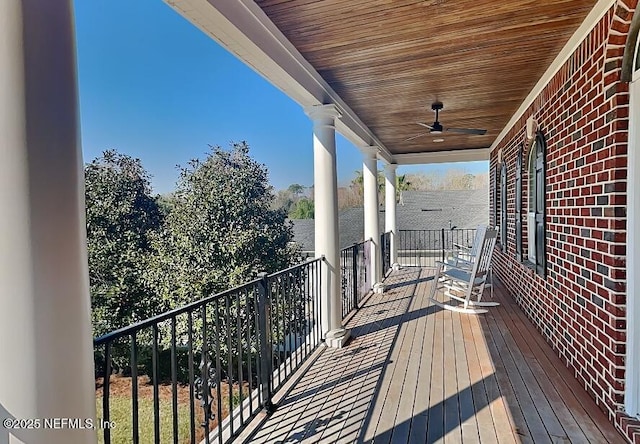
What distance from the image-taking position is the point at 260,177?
8.30 meters

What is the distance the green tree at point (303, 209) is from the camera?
13.4 m

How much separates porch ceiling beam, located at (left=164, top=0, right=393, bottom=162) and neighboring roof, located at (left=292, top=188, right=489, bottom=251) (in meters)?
9.66

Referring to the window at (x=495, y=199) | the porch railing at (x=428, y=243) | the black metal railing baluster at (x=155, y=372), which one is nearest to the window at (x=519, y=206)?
the window at (x=495, y=199)

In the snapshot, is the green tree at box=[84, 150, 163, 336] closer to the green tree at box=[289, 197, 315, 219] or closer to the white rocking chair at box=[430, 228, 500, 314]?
the green tree at box=[289, 197, 315, 219]

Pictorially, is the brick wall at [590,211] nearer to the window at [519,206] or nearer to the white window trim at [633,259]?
the white window trim at [633,259]

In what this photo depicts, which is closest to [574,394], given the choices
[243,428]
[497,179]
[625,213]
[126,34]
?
[625,213]

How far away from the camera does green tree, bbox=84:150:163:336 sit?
8.16m

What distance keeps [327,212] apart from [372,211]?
2769 millimetres

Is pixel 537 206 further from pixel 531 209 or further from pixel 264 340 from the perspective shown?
pixel 264 340

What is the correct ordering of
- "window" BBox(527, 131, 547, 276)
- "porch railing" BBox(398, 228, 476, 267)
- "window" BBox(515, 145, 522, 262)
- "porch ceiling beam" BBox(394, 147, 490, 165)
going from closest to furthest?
1. "window" BBox(527, 131, 547, 276)
2. "window" BBox(515, 145, 522, 262)
3. "porch ceiling beam" BBox(394, 147, 490, 165)
4. "porch railing" BBox(398, 228, 476, 267)

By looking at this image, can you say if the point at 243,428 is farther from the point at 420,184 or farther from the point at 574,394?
the point at 420,184

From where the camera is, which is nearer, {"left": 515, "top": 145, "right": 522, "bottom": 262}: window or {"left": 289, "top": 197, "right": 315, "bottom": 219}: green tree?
{"left": 515, "top": 145, "right": 522, "bottom": 262}: window

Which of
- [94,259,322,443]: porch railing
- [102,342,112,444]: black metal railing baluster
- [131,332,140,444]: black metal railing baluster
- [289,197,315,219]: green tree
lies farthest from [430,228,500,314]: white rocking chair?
[289,197,315,219]: green tree

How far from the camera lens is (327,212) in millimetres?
3527
